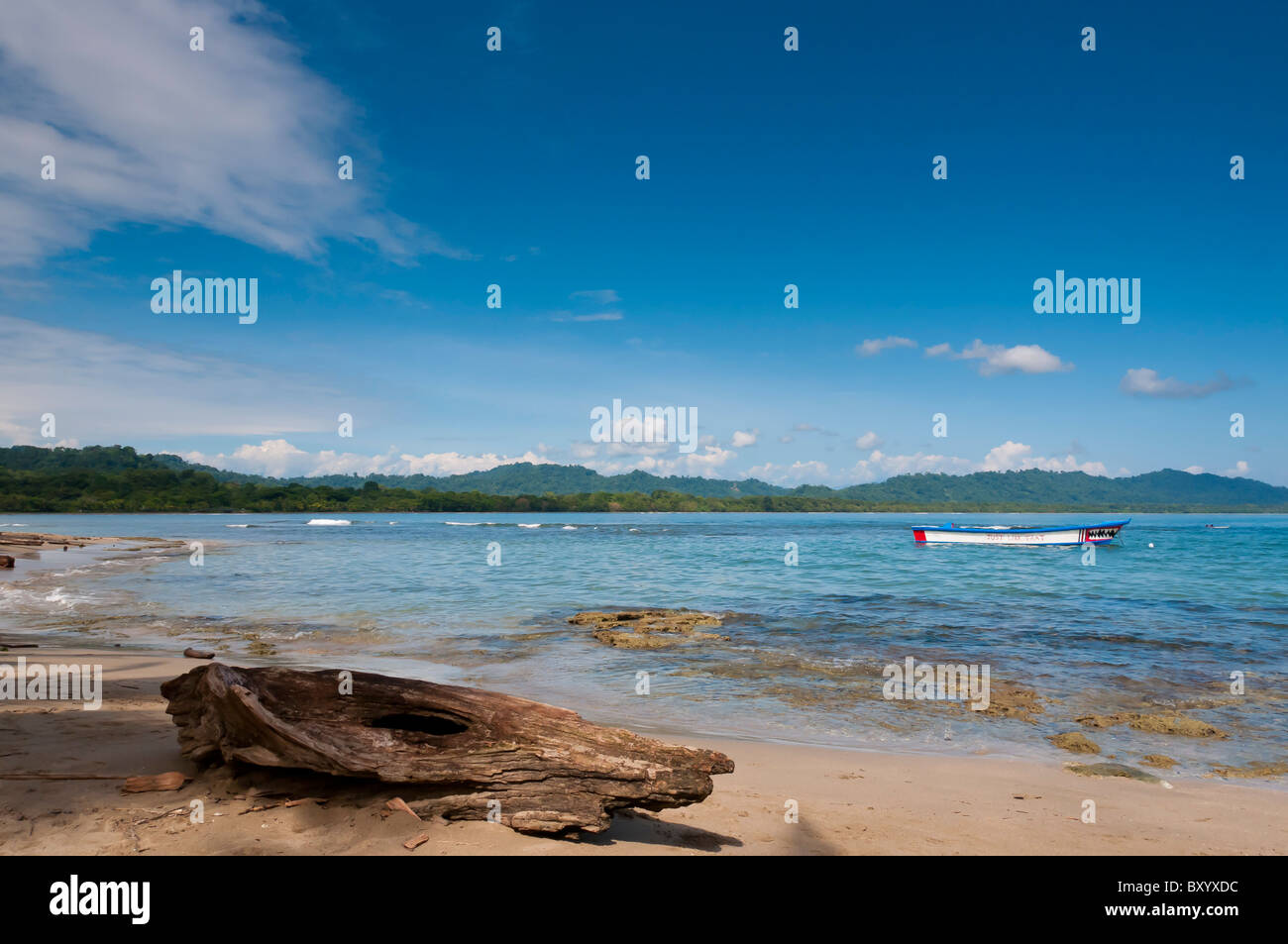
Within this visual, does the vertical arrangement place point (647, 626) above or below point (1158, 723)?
below

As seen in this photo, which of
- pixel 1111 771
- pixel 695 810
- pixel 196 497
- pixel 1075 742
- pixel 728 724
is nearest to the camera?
pixel 695 810

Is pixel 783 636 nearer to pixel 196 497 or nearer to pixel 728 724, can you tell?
pixel 728 724

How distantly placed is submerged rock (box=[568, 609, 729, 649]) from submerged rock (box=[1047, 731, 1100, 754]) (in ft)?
26.6

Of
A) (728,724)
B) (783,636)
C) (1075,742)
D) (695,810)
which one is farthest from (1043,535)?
(695,810)

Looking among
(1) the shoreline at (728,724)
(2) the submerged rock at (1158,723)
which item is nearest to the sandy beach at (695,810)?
(1) the shoreline at (728,724)

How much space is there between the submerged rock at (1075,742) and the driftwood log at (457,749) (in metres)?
5.98

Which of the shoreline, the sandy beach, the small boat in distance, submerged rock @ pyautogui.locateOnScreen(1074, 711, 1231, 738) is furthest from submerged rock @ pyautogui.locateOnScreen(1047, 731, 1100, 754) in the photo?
the small boat in distance

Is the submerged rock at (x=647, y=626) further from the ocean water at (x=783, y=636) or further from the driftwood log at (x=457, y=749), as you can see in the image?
the driftwood log at (x=457, y=749)

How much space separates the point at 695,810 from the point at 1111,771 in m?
5.25

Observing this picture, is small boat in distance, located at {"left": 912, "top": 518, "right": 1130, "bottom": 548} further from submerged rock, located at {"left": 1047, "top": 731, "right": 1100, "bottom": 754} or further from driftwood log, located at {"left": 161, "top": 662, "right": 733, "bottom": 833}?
driftwood log, located at {"left": 161, "top": 662, "right": 733, "bottom": 833}

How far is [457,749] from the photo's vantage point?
5.20 meters

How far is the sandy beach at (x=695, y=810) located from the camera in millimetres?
4598

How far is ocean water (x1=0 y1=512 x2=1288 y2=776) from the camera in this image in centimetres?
992
